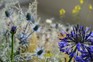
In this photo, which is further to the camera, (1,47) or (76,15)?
(76,15)

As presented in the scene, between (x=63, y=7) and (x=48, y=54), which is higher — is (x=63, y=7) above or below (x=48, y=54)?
above

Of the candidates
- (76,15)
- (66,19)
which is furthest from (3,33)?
(66,19)

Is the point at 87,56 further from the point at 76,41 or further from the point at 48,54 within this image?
the point at 48,54

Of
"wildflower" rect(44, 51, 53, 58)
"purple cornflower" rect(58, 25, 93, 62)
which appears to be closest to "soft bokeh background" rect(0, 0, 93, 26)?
"wildflower" rect(44, 51, 53, 58)

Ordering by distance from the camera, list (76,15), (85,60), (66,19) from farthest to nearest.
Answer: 1. (66,19)
2. (76,15)
3. (85,60)

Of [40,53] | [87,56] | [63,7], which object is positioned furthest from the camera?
[63,7]

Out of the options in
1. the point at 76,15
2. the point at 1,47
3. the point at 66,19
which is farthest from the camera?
the point at 66,19

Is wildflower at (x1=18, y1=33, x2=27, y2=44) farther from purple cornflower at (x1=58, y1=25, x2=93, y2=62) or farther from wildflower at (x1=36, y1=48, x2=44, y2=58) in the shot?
purple cornflower at (x1=58, y1=25, x2=93, y2=62)

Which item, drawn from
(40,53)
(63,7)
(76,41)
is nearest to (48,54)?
(40,53)

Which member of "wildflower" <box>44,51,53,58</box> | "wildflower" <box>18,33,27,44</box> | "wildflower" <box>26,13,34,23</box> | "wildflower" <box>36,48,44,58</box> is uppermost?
"wildflower" <box>26,13,34,23</box>

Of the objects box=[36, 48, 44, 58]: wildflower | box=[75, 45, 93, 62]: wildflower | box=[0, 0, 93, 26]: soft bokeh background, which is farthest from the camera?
box=[0, 0, 93, 26]: soft bokeh background

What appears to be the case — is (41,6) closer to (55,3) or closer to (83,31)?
(55,3)
